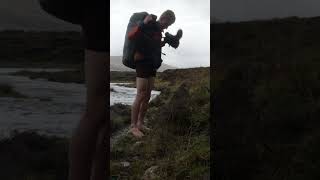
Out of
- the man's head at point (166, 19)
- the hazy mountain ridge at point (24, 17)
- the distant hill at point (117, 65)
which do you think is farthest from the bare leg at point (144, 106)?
the hazy mountain ridge at point (24, 17)

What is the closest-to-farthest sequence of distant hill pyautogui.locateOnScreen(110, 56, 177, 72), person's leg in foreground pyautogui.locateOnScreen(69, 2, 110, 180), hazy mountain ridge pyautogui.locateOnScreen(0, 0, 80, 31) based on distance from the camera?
person's leg in foreground pyautogui.locateOnScreen(69, 2, 110, 180) → distant hill pyautogui.locateOnScreen(110, 56, 177, 72) → hazy mountain ridge pyautogui.locateOnScreen(0, 0, 80, 31)

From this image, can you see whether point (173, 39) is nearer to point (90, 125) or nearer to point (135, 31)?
point (135, 31)

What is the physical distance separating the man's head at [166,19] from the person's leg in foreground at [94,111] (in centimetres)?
38

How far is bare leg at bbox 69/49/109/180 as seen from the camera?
264 cm

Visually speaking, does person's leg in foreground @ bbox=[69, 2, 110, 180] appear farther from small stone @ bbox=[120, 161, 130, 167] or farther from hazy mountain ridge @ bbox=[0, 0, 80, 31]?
hazy mountain ridge @ bbox=[0, 0, 80, 31]

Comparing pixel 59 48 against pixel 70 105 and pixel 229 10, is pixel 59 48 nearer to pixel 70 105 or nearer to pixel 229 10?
pixel 70 105

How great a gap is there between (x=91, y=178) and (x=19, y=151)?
90 cm

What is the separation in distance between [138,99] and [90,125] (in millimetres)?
390

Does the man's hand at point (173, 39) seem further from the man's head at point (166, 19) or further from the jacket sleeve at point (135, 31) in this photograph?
the jacket sleeve at point (135, 31)

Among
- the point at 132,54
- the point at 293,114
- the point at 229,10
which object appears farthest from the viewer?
the point at 293,114

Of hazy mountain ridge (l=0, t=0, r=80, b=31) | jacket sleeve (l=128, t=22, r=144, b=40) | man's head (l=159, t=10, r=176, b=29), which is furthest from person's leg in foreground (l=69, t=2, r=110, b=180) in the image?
hazy mountain ridge (l=0, t=0, r=80, b=31)

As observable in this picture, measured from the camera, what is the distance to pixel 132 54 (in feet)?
9.28

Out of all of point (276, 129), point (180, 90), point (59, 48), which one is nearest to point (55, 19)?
point (59, 48)

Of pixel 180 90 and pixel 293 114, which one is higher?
pixel 180 90
